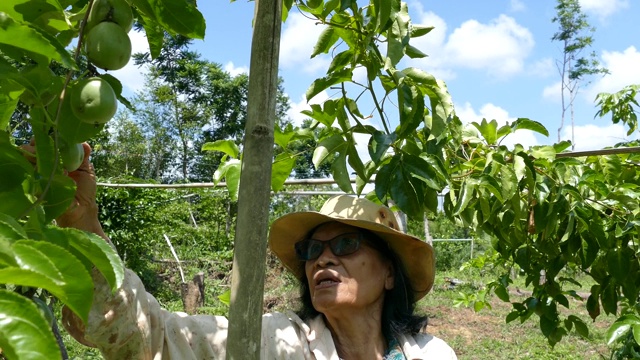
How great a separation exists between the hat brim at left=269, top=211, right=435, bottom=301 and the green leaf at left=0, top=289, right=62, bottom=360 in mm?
1394

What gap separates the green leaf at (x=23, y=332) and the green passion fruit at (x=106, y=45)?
457 mm

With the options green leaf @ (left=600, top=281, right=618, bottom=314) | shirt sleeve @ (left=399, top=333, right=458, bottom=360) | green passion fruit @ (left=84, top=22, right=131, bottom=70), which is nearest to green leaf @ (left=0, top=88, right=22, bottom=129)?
green passion fruit @ (left=84, top=22, right=131, bottom=70)

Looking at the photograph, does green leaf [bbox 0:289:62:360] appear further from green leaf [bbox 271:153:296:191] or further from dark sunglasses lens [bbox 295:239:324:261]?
dark sunglasses lens [bbox 295:239:324:261]

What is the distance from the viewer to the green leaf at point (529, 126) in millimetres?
2008

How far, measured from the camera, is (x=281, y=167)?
163cm

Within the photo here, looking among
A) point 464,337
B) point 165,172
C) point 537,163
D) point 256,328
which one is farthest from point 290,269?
point 165,172

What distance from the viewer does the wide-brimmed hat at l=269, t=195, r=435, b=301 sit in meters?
1.84

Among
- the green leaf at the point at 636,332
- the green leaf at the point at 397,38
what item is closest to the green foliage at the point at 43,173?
the green leaf at the point at 397,38

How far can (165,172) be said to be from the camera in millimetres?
25375

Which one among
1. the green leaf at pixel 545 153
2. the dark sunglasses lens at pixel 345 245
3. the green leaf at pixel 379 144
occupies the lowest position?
the dark sunglasses lens at pixel 345 245

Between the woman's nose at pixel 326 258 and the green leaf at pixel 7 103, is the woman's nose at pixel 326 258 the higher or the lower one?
the lower one

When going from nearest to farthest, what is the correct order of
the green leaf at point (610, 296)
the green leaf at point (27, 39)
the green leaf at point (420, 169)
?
the green leaf at point (27, 39) < the green leaf at point (420, 169) < the green leaf at point (610, 296)

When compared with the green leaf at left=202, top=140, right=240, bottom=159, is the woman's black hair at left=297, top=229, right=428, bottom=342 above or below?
below

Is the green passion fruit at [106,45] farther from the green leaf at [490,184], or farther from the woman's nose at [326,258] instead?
the green leaf at [490,184]
